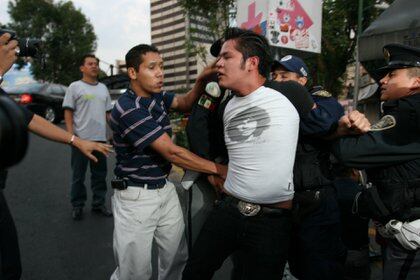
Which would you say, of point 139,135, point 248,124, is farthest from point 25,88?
point 248,124

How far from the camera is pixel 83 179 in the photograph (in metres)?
5.11

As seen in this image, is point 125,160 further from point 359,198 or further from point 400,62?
point 400,62

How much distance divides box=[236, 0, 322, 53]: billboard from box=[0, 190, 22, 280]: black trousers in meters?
2.58

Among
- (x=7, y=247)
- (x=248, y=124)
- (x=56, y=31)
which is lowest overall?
(x=7, y=247)

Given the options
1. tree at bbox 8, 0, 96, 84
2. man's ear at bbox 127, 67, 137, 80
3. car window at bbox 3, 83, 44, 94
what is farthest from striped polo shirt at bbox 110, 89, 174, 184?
tree at bbox 8, 0, 96, 84

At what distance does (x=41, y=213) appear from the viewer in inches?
208

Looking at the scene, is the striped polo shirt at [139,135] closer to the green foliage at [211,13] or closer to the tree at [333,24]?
the tree at [333,24]

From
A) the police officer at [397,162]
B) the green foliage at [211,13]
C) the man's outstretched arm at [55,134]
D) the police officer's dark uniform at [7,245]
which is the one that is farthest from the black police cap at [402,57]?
the green foliage at [211,13]

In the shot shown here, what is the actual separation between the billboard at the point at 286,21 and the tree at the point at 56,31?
3530cm

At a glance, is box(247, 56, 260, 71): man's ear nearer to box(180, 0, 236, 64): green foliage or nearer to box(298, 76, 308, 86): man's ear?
box(298, 76, 308, 86): man's ear

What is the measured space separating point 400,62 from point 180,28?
32303mm

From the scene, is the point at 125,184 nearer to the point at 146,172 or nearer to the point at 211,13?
the point at 146,172

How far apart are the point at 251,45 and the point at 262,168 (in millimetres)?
666

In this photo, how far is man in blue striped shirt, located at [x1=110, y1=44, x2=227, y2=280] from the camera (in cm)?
249
